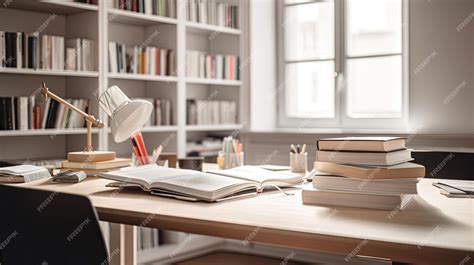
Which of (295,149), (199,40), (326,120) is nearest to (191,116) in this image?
(199,40)

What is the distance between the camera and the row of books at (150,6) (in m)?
3.91

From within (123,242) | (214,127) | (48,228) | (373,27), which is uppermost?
(373,27)

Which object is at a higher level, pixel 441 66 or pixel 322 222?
pixel 441 66

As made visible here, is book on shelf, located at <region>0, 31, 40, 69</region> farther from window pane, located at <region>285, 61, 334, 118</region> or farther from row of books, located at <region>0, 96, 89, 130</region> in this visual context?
window pane, located at <region>285, 61, 334, 118</region>

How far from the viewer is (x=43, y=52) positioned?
11.3ft

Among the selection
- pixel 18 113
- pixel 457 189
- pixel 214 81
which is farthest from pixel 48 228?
pixel 214 81

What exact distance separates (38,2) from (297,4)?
6.97 ft

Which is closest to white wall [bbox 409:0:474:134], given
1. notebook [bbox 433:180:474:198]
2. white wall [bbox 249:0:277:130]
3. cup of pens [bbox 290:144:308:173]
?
white wall [bbox 249:0:277:130]

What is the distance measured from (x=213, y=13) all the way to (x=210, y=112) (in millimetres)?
775

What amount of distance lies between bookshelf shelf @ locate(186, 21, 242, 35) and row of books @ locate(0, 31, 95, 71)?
36.1 inches

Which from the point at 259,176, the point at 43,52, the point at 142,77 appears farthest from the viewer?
the point at 142,77

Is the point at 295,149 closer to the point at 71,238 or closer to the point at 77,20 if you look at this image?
the point at 71,238

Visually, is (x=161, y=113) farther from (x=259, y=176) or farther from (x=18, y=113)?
(x=259, y=176)

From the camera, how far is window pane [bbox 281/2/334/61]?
15.0ft
